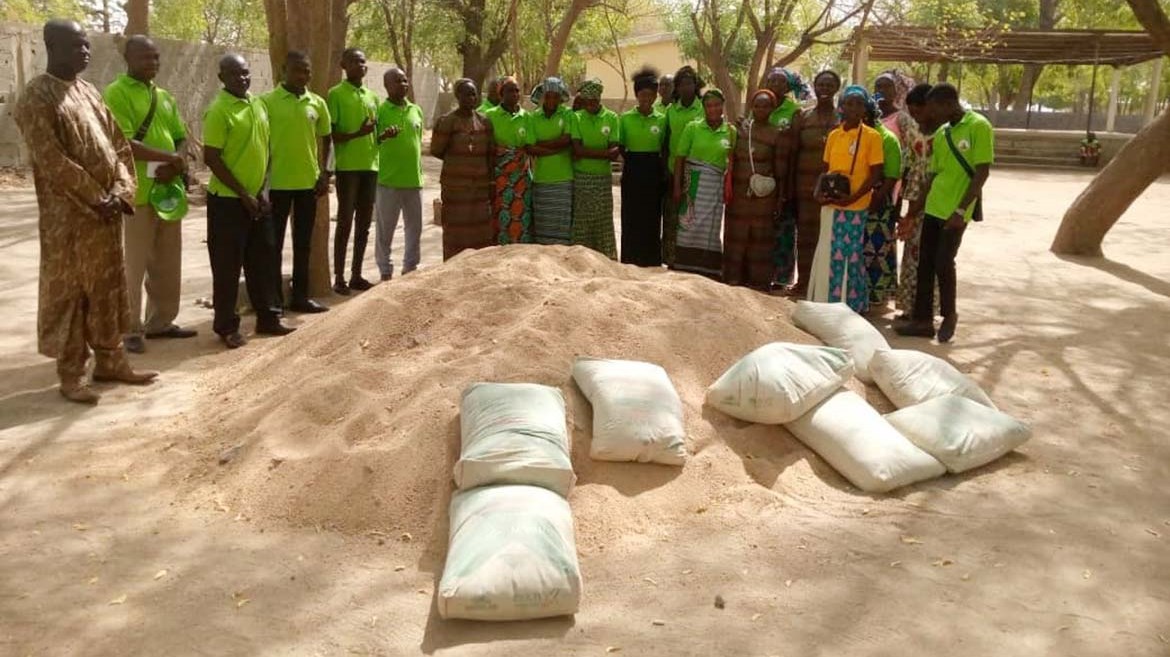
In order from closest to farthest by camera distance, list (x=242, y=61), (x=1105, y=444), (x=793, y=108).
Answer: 1. (x=1105, y=444)
2. (x=242, y=61)
3. (x=793, y=108)

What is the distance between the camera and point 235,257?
5574 millimetres

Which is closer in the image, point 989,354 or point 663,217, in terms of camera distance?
point 989,354

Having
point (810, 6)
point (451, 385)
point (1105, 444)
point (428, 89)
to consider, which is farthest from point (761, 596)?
point (428, 89)

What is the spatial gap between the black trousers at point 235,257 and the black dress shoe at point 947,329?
4.13m

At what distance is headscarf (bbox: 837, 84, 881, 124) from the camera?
5859 mm

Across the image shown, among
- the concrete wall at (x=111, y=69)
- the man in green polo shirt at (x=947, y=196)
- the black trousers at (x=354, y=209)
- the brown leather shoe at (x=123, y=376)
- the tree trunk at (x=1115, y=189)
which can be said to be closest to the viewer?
the brown leather shoe at (x=123, y=376)

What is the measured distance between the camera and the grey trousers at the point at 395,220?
7.23 meters

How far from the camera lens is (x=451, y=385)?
3840 millimetres

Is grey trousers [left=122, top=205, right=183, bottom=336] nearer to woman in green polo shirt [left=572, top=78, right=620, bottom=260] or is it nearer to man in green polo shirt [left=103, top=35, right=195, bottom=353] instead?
man in green polo shirt [left=103, top=35, right=195, bottom=353]

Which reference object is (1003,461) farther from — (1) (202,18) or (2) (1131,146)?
(1) (202,18)

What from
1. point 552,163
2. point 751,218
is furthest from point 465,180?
point 751,218

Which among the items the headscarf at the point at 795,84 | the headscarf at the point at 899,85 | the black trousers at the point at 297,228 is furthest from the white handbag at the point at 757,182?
the black trousers at the point at 297,228

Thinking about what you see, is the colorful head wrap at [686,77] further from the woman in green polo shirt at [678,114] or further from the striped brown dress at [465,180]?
the striped brown dress at [465,180]

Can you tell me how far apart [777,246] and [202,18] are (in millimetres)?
33089
